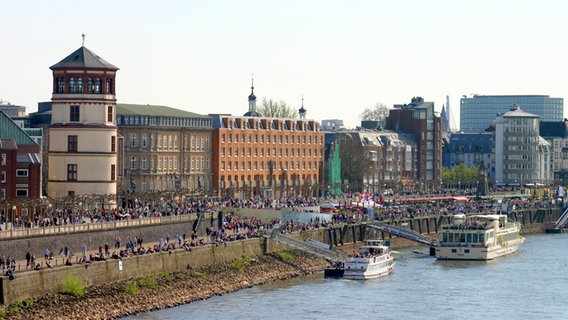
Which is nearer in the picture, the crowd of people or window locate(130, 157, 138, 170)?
the crowd of people

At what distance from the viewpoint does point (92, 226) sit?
4087 inches

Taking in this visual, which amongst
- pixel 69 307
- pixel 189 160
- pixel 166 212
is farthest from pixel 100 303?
pixel 189 160

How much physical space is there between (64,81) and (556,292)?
42555 mm

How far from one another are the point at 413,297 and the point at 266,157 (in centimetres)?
8143

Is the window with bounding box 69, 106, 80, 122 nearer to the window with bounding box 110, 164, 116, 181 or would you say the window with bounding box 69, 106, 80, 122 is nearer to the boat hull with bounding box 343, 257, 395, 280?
the window with bounding box 110, 164, 116, 181

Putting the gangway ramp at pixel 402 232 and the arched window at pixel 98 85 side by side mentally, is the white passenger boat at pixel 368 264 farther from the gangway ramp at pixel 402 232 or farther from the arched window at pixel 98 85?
the arched window at pixel 98 85

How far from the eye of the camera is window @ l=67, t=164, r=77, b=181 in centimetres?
12469

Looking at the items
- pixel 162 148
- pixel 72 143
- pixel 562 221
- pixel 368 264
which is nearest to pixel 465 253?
pixel 368 264

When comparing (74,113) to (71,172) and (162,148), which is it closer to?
(71,172)

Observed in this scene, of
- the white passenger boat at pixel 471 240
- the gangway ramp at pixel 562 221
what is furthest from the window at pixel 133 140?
the gangway ramp at pixel 562 221

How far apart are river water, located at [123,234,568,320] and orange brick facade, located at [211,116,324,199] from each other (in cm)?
4709

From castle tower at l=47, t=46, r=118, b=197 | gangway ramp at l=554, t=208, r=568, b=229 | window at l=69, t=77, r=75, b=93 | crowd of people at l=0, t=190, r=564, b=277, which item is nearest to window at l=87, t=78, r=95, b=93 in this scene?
castle tower at l=47, t=46, r=118, b=197

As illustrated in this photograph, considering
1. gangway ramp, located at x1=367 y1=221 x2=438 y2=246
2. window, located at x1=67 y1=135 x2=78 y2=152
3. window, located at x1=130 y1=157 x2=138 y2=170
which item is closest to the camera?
window, located at x1=67 y1=135 x2=78 y2=152

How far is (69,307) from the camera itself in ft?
285
